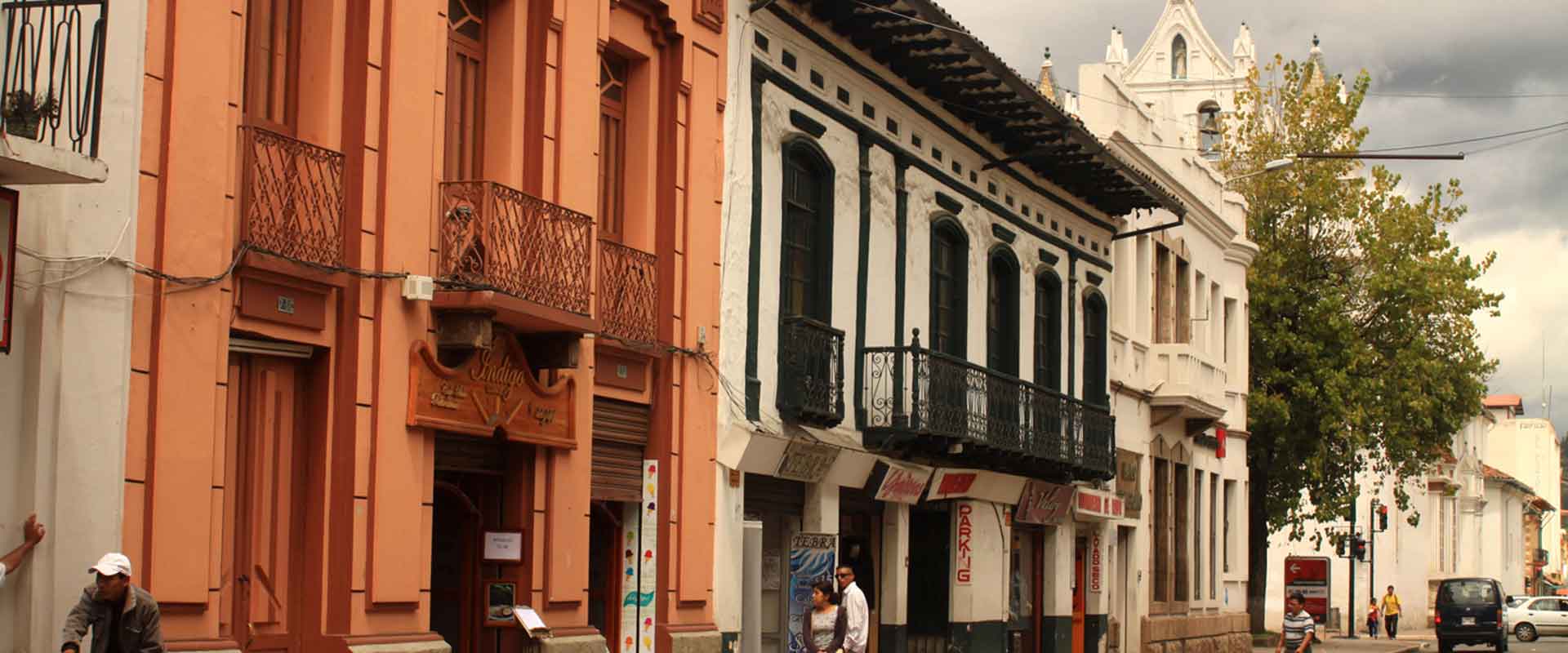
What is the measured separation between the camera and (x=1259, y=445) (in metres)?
43.3

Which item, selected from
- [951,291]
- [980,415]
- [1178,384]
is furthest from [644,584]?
[1178,384]

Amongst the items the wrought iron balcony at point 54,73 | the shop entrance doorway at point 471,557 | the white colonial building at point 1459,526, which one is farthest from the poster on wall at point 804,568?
the white colonial building at point 1459,526

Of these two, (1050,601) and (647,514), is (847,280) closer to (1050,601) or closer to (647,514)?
(647,514)

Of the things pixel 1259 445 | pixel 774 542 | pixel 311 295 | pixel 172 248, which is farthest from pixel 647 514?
pixel 1259 445

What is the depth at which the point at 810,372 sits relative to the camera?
2050cm

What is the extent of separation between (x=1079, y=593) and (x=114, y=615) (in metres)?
22.6

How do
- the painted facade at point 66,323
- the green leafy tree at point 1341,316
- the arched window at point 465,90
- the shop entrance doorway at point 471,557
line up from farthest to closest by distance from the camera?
the green leafy tree at point 1341,316
the shop entrance doorway at point 471,557
the arched window at point 465,90
the painted facade at point 66,323

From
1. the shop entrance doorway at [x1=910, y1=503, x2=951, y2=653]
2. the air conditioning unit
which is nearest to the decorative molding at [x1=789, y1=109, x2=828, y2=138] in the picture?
the shop entrance doorway at [x1=910, y1=503, x2=951, y2=653]

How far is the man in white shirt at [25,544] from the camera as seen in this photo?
10.6 m

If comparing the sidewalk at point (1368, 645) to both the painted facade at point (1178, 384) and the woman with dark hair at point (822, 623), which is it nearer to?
the painted facade at point (1178, 384)

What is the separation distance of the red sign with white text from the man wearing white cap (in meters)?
36.2

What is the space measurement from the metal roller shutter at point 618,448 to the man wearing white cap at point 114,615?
20.4 ft

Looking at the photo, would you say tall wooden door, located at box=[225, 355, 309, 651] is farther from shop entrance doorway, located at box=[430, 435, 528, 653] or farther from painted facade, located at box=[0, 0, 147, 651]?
shop entrance doorway, located at box=[430, 435, 528, 653]

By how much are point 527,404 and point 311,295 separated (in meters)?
2.65
